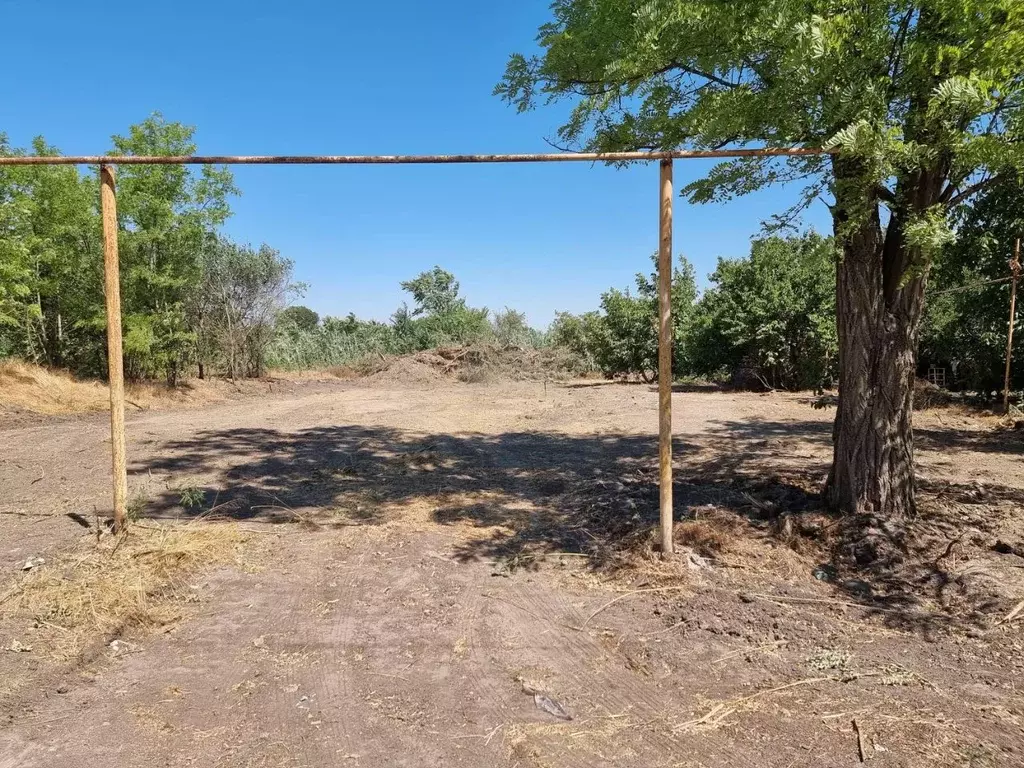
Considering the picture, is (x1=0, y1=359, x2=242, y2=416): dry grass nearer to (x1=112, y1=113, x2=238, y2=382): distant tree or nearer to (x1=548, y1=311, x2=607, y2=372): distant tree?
(x1=112, y1=113, x2=238, y2=382): distant tree

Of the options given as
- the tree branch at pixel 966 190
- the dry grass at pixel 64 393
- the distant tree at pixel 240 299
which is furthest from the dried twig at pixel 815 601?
the distant tree at pixel 240 299

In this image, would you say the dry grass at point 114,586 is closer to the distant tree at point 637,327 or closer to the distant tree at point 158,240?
the distant tree at point 158,240

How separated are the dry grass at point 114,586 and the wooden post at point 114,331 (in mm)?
360

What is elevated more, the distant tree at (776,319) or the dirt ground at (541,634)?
the distant tree at (776,319)

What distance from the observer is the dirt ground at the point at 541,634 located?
2.43 m

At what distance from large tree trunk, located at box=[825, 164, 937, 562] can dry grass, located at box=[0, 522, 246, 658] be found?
452 cm

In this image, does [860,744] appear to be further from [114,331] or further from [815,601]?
[114,331]

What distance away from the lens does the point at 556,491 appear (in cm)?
661

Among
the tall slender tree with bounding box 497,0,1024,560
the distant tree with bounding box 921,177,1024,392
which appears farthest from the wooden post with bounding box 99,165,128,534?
the distant tree with bounding box 921,177,1024,392

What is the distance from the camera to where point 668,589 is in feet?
12.6

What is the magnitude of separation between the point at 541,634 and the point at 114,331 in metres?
3.57

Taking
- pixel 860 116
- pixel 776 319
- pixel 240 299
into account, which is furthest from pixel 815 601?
pixel 240 299

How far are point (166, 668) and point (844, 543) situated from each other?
4.19 m

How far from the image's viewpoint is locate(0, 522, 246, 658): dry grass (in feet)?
11.1
